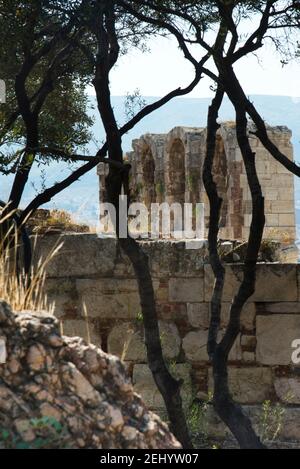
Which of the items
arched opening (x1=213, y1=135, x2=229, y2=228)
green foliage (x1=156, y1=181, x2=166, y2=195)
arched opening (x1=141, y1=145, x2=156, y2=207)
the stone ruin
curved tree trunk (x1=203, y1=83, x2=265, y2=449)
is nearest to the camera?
curved tree trunk (x1=203, y1=83, x2=265, y2=449)

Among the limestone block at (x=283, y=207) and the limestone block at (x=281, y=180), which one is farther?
the limestone block at (x=283, y=207)

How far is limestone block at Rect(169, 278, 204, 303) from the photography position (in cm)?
1096

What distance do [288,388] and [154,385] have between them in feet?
4.98

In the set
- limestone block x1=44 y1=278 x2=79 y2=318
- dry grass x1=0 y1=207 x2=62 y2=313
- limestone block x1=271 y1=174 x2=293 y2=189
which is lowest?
limestone block x1=44 y1=278 x2=79 y2=318

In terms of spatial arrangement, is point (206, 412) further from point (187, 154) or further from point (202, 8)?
point (187, 154)

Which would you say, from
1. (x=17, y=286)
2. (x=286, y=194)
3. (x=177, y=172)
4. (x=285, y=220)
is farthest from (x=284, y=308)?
(x=177, y=172)

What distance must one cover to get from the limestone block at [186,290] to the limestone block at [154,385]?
2.50 ft

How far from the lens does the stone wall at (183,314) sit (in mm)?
10766

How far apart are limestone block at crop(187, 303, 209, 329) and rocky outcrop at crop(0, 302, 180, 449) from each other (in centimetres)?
588

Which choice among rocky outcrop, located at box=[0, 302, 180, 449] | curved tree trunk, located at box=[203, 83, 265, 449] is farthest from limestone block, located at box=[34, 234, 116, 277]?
rocky outcrop, located at box=[0, 302, 180, 449]

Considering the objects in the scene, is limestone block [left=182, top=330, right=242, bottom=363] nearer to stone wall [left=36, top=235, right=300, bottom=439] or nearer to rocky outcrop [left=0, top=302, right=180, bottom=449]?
stone wall [left=36, top=235, right=300, bottom=439]

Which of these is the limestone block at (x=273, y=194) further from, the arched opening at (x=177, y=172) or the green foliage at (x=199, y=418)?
the green foliage at (x=199, y=418)

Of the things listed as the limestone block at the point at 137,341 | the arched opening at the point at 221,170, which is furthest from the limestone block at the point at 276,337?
the arched opening at the point at 221,170

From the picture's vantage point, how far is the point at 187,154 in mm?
24859
